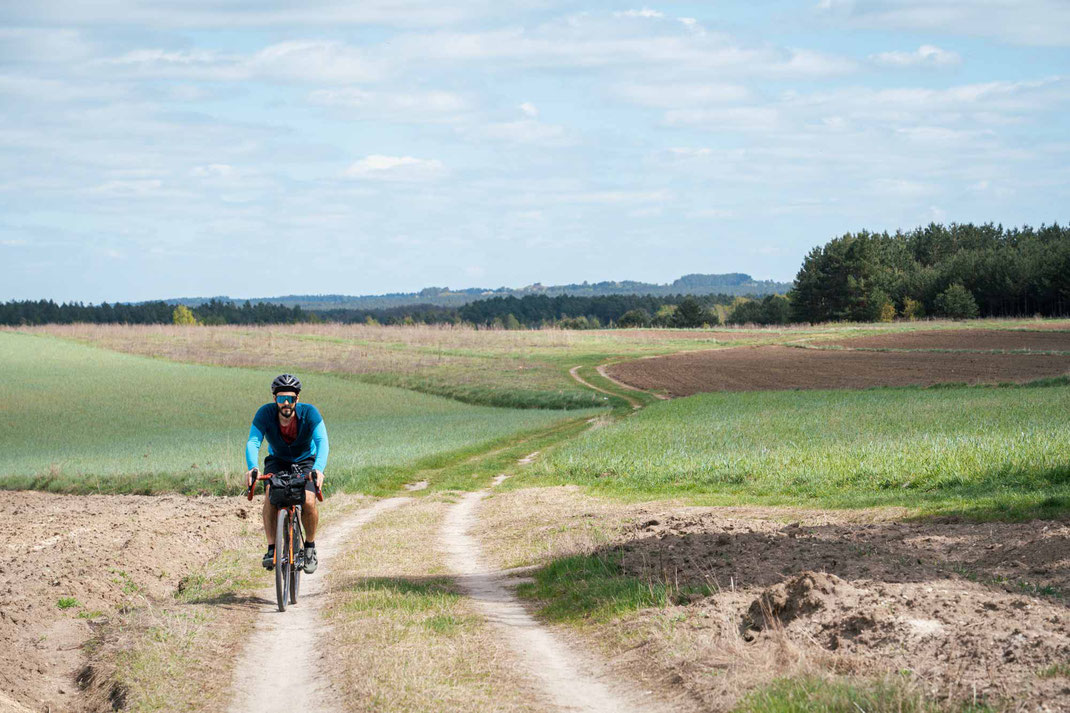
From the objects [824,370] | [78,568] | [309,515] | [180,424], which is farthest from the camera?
[824,370]

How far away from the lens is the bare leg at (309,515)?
11227mm

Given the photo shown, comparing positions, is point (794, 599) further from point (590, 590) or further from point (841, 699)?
point (590, 590)

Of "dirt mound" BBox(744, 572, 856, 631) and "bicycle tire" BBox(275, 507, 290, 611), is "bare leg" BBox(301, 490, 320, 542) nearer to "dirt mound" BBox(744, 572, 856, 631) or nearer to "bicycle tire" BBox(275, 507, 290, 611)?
"bicycle tire" BBox(275, 507, 290, 611)

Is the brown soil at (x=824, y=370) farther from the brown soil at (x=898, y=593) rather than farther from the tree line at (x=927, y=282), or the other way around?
the tree line at (x=927, y=282)

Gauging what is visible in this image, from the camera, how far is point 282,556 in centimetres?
1093

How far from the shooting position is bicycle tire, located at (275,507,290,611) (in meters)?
10.8

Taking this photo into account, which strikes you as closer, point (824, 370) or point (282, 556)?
point (282, 556)

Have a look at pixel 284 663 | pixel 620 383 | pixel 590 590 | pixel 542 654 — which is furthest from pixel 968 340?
pixel 284 663

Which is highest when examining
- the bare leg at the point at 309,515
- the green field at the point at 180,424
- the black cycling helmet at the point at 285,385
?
the black cycling helmet at the point at 285,385

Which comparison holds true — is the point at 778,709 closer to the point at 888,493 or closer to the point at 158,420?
the point at 888,493

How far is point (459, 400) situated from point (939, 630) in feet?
164

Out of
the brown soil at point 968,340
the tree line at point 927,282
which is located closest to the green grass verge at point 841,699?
the brown soil at point 968,340

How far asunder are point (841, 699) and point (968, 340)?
79965 millimetres

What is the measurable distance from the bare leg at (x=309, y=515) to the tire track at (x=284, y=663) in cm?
82
